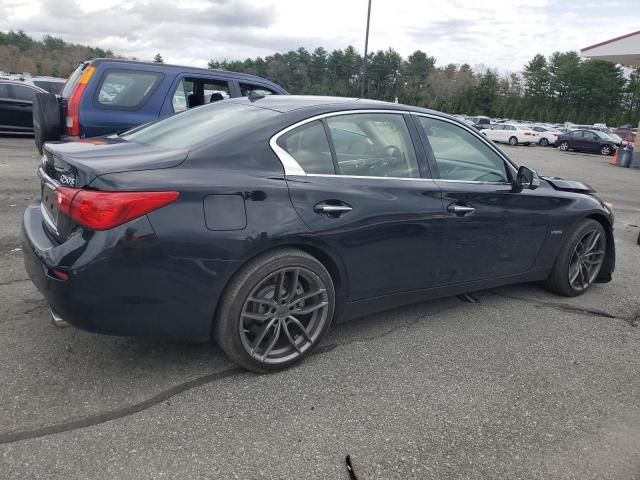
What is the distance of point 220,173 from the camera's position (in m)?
2.77

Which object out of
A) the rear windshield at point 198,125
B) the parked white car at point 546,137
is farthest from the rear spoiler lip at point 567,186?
the parked white car at point 546,137

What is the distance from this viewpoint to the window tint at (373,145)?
3281 millimetres

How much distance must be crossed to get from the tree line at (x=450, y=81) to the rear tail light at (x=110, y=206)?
6658cm

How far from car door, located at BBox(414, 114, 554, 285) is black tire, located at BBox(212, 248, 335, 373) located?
3.45ft

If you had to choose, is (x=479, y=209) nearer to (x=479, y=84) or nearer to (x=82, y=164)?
(x=82, y=164)

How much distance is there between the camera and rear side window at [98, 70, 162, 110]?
6750 millimetres

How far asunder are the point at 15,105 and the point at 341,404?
14.0 metres

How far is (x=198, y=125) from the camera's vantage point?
3373 millimetres

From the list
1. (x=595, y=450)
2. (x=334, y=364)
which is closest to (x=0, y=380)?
(x=334, y=364)

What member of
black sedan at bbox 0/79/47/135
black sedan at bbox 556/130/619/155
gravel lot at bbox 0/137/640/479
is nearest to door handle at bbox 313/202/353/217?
gravel lot at bbox 0/137/640/479

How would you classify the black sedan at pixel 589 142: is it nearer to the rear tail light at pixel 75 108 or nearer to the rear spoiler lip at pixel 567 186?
the rear spoiler lip at pixel 567 186

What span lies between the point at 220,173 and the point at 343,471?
61.1 inches

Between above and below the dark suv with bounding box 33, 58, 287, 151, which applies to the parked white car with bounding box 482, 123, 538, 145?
below

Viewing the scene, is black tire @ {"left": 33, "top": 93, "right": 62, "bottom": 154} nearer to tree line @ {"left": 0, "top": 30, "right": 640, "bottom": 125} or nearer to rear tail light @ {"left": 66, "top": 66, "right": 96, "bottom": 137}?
rear tail light @ {"left": 66, "top": 66, "right": 96, "bottom": 137}
